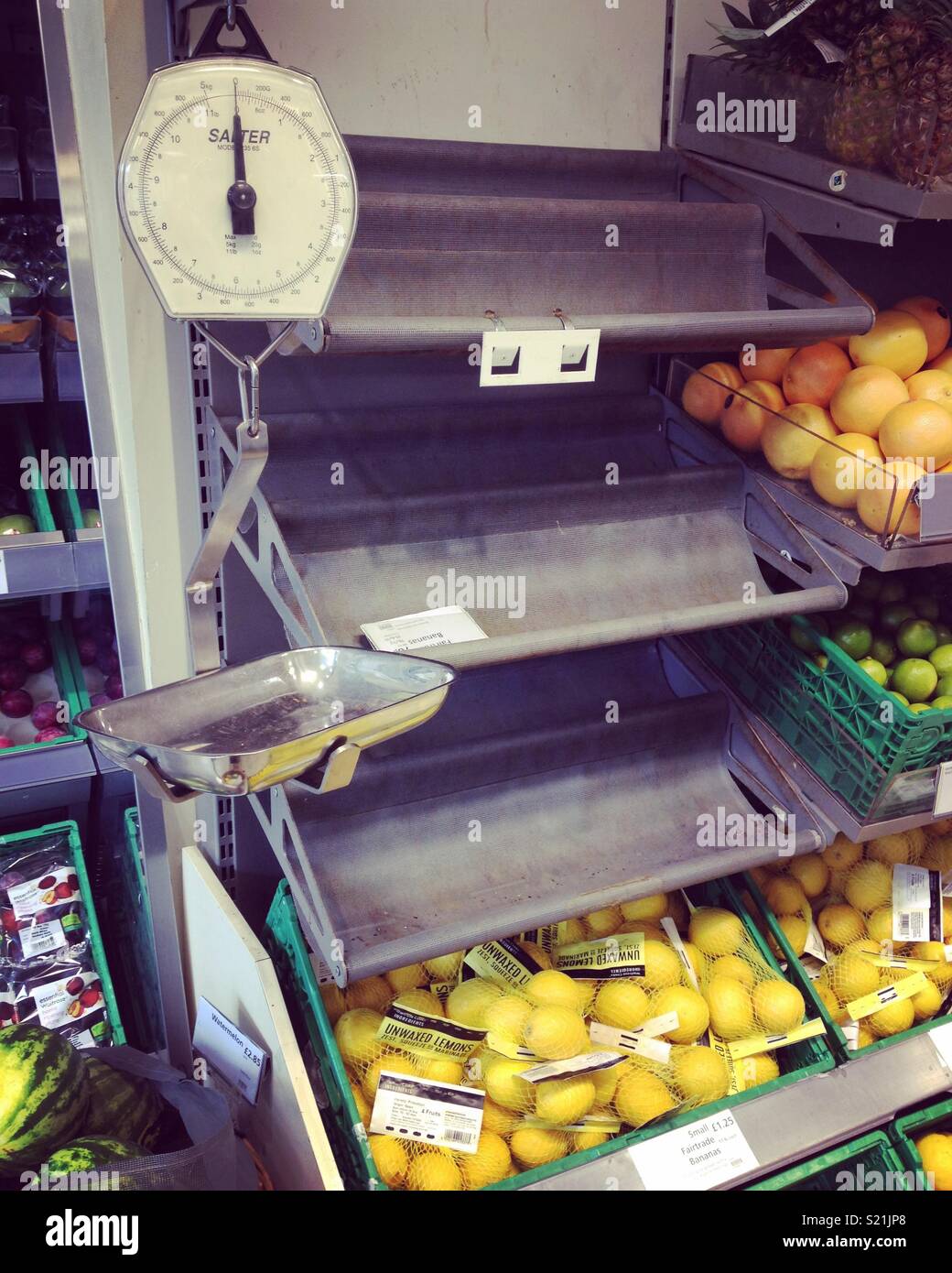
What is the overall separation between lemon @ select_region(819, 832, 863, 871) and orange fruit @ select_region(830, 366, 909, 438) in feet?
2.64

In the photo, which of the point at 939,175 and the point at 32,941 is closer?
the point at 939,175

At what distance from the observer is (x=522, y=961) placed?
64.0 inches

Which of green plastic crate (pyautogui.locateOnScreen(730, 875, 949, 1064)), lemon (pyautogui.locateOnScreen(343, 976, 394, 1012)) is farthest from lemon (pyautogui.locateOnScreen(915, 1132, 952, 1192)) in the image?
lemon (pyautogui.locateOnScreen(343, 976, 394, 1012))

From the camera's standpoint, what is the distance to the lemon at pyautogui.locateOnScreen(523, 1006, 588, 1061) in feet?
4.57

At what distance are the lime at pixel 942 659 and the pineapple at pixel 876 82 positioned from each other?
0.75m

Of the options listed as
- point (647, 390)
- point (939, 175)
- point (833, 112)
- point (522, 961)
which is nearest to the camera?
point (939, 175)

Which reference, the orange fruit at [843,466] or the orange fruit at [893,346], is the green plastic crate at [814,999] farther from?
the orange fruit at [893,346]

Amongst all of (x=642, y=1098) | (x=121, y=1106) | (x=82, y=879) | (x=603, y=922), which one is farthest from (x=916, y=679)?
(x=82, y=879)

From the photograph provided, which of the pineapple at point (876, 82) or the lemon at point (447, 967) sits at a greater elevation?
the pineapple at point (876, 82)

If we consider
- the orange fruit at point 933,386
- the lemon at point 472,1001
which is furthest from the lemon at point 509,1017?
the orange fruit at point 933,386

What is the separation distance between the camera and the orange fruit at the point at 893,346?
156 cm
